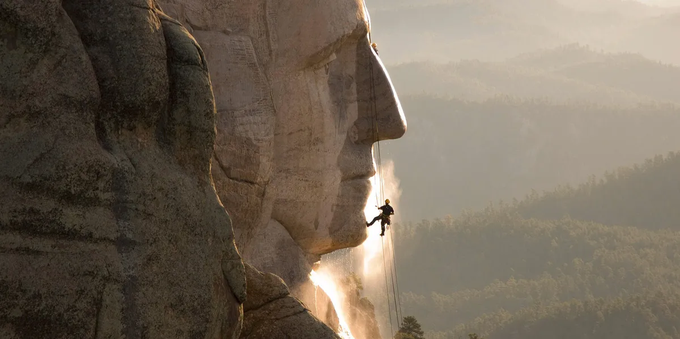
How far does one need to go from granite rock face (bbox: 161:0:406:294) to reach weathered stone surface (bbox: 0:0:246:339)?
105 inches

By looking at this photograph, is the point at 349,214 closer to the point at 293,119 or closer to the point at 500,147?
the point at 293,119

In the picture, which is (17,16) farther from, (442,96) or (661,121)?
(442,96)

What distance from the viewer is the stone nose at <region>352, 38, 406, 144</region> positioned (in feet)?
37.1

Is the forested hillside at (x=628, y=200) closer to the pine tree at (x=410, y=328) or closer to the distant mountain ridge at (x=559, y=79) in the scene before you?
the distant mountain ridge at (x=559, y=79)

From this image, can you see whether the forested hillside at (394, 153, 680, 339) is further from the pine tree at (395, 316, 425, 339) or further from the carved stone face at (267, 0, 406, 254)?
the carved stone face at (267, 0, 406, 254)

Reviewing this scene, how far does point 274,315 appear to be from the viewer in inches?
320

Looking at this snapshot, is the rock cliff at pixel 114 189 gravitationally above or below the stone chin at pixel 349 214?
below

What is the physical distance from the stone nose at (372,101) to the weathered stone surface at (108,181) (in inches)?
165

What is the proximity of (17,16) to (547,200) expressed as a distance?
88.7 metres

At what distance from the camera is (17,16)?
623 cm

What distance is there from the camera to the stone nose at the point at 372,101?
1130 centimetres

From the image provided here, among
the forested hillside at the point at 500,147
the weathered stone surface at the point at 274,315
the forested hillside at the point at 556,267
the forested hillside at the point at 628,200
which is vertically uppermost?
the forested hillside at the point at 500,147

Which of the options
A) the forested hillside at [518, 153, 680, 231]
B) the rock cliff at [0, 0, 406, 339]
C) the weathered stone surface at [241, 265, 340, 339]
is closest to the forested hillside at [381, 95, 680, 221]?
the forested hillside at [518, 153, 680, 231]

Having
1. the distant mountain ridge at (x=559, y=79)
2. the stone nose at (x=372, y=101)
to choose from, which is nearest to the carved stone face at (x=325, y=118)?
the stone nose at (x=372, y=101)
